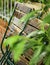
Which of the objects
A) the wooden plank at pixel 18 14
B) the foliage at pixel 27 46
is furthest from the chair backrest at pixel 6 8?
the foliage at pixel 27 46

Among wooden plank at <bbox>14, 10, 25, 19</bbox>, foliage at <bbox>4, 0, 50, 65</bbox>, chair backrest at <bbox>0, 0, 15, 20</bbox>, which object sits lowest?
chair backrest at <bbox>0, 0, 15, 20</bbox>

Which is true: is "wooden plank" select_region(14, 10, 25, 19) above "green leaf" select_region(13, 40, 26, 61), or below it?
below

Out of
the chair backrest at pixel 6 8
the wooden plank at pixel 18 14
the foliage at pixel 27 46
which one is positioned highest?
the foliage at pixel 27 46

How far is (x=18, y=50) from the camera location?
1.04 m

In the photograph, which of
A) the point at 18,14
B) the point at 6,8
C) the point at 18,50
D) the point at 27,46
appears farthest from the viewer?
the point at 6,8

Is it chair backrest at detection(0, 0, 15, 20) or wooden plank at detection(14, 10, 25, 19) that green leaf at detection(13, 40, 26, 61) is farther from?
chair backrest at detection(0, 0, 15, 20)

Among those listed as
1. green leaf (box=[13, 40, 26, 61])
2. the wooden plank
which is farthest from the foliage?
the wooden plank

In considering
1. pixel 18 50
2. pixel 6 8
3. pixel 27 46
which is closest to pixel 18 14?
pixel 27 46

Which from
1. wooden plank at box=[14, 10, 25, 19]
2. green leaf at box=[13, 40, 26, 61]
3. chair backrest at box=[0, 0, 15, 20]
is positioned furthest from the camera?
chair backrest at box=[0, 0, 15, 20]

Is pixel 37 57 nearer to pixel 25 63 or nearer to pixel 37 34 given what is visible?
pixel 37 34

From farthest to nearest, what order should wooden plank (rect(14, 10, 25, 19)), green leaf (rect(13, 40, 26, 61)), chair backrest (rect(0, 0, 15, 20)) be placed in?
chair backrest (rect(0, 0, 15, 20)) → wooden plank (rect(14, 10, 25, 19)) → green leaf (rect(13, 40, 26, 61))

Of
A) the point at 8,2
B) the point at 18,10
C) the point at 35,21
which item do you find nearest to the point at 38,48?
the point at 35,21

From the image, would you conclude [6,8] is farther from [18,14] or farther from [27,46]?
[27,46]

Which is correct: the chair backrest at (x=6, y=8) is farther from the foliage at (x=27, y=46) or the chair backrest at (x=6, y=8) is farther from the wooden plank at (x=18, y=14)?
the foliage at (x=27, y=46)
